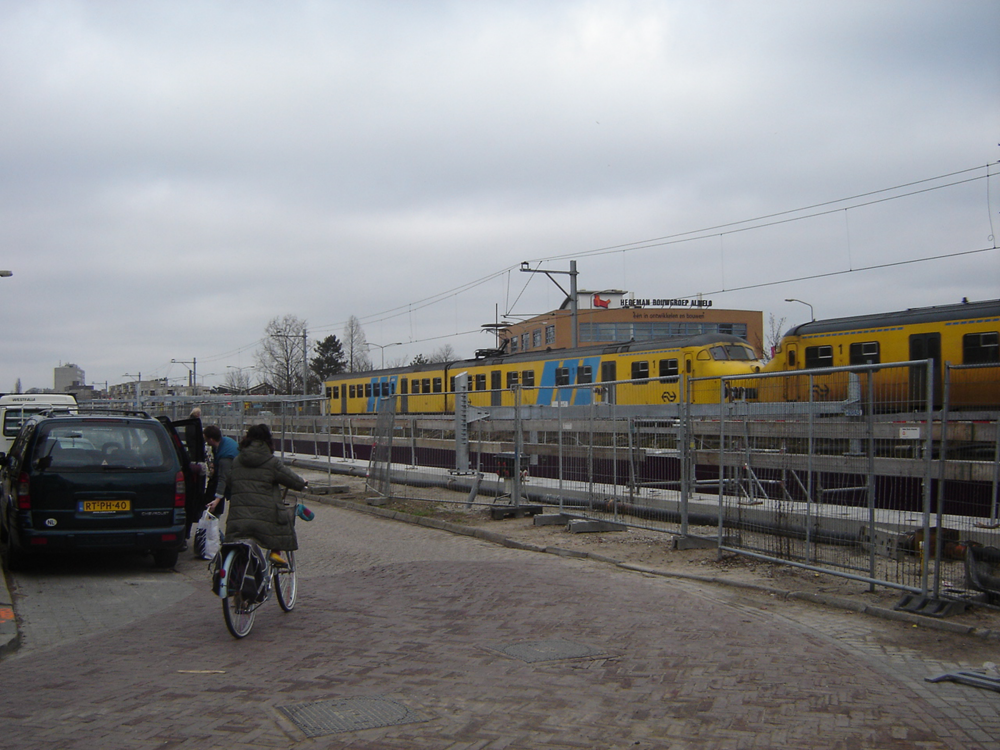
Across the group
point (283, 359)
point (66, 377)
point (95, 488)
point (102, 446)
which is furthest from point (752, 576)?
point (66, 377)

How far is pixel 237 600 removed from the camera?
6.81 metres

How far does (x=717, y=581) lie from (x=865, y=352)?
15475 mm

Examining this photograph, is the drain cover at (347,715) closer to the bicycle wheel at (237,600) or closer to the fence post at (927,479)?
the bicycle wheel at (237,600)

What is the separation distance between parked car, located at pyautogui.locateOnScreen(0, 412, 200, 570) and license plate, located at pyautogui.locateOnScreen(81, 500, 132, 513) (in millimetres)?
11

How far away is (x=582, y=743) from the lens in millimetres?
4566

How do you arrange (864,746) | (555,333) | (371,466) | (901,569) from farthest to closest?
(555,333)
(371,466)
(901,569)
(864,746)

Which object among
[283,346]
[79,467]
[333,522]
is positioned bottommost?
[333,522]

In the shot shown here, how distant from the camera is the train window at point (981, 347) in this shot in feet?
65.4

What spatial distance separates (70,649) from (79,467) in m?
3.28

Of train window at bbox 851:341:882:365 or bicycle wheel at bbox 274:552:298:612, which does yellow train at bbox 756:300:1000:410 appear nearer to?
train window at bbox 851:341:882:365

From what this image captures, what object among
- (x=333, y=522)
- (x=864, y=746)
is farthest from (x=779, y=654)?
(x=333, y=522)

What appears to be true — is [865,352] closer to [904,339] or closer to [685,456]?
[904,339]

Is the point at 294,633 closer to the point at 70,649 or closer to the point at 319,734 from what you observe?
the point at 70,649

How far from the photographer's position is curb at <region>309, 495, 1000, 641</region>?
22.6 feet
